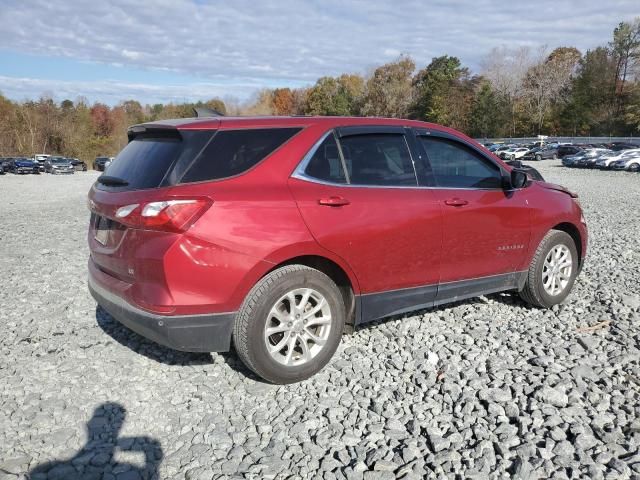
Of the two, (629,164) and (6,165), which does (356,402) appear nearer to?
(629,164)

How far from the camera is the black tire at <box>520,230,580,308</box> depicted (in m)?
5.07

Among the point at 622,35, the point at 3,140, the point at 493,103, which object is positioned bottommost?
the point at 3,140

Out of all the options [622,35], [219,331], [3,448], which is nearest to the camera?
[3,448]

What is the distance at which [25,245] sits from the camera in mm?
8891

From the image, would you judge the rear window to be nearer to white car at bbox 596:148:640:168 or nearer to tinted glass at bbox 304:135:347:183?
tinted glass at bbox 304:135:347:183

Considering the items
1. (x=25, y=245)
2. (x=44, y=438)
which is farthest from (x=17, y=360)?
(x=25, y=245)

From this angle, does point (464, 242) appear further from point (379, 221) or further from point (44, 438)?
point (44, 438)

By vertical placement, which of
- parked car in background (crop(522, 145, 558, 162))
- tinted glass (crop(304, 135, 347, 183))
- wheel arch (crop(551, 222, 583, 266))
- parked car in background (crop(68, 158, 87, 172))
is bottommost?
parked car in background (crop(68, 158, 87, 172))

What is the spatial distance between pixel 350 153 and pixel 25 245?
702 cm

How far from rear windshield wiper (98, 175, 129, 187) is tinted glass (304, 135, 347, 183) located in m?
1.23

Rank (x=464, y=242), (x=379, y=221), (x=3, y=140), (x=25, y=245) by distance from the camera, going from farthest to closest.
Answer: (x=3, y=140) < (x=25, y=245) < (x=464, y=242) < (x=379, y=221)

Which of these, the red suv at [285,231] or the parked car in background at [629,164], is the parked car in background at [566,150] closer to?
the parked car in background at [629,164]

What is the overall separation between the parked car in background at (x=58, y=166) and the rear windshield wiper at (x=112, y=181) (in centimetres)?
4677

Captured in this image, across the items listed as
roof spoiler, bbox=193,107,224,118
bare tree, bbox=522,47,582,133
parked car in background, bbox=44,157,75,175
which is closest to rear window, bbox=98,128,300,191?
roof spoiler, bbox=193,107,224,118
